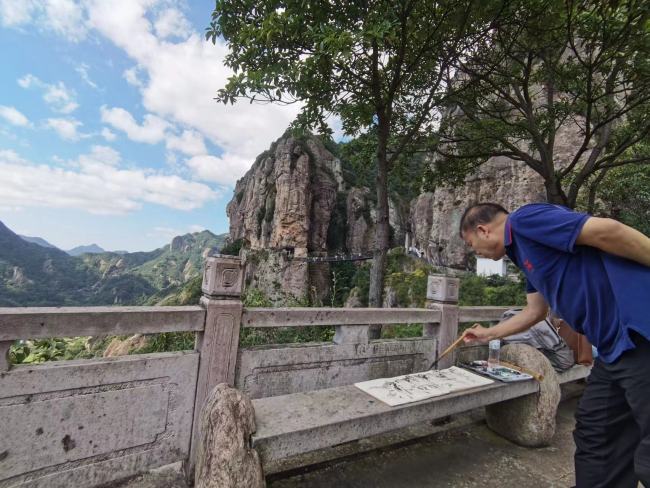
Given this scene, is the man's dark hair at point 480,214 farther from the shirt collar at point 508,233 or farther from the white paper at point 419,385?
the white paper at point 419,385

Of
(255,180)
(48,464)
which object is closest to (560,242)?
(48,464)

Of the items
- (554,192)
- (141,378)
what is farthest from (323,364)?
(554,192)

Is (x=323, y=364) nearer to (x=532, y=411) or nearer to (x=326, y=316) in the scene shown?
(x=326, y=316)

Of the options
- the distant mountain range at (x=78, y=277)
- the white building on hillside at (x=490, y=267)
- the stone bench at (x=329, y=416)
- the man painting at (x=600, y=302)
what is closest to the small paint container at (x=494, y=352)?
the stone bench at (x=329, y=416)

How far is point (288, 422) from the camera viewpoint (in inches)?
78.0

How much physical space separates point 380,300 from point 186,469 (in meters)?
3.63

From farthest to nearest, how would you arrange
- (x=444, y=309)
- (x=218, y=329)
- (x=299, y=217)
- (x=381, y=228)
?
(x=299, y=217) < (x=381, y=228) < (x=444, y=309) < (x=218, y=329)

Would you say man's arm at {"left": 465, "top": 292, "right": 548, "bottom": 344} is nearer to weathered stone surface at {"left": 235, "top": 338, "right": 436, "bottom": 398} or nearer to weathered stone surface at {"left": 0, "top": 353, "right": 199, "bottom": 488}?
weathered stone surface at {"left": 235, "top": 338, "right": 436, "bottom": 398}

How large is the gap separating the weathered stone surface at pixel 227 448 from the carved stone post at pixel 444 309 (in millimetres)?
2583

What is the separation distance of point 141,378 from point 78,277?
88220 millimetres

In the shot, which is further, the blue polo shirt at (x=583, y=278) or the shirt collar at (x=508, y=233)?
the shirt collar at (x=508, y=233)

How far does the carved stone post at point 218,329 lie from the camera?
2.63 metres

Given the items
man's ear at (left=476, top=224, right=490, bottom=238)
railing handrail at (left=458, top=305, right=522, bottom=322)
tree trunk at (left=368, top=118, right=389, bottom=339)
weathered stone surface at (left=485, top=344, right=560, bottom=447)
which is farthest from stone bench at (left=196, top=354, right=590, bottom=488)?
tree trunk at (left=368, top=118, right=389, bottom=339)

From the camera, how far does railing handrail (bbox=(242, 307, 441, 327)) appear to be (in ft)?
9.33
